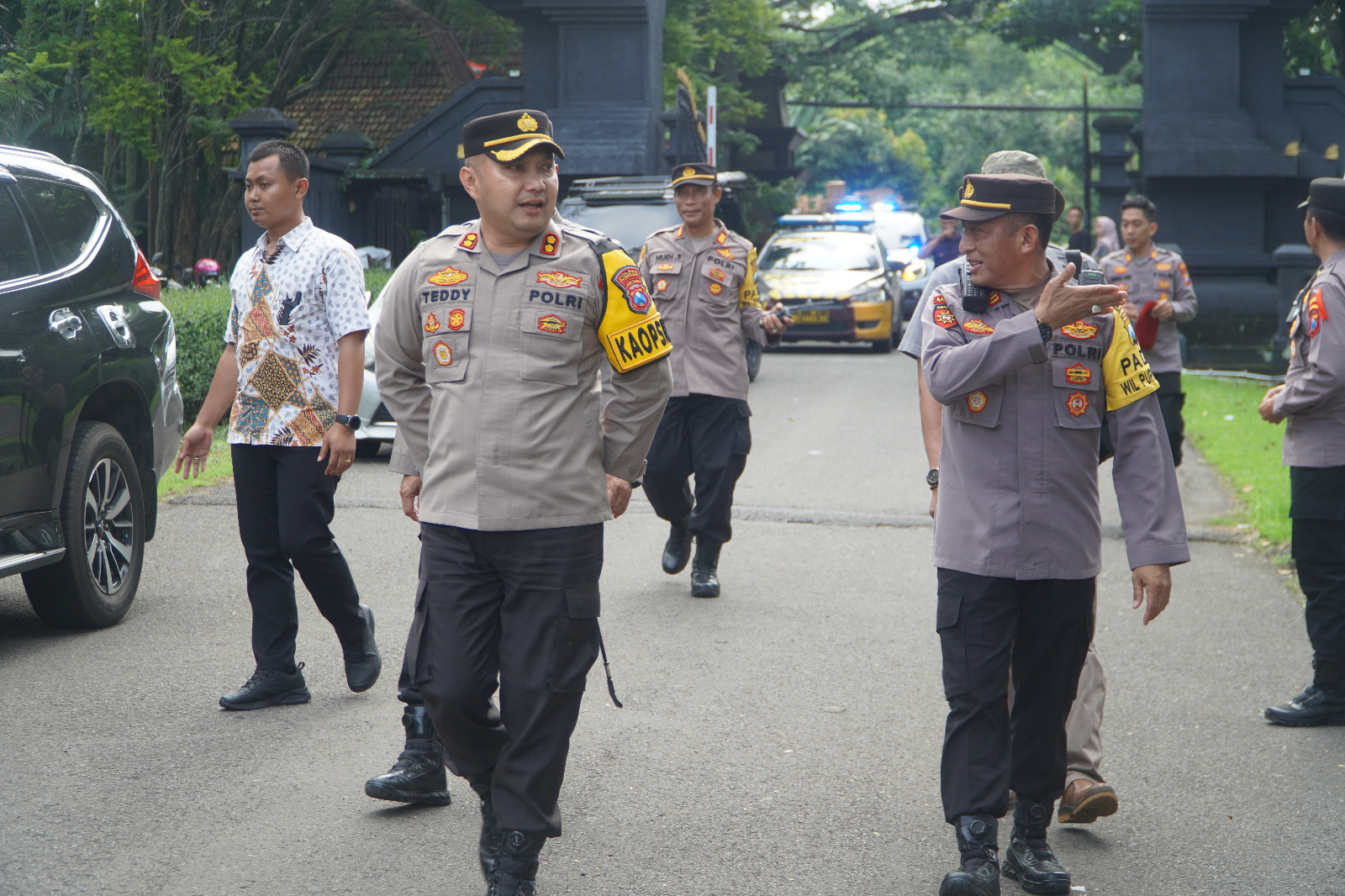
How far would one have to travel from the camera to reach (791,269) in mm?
21000

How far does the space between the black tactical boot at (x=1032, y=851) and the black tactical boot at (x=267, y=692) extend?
267 centimetres

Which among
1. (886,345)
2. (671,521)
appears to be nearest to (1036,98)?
(886,345)

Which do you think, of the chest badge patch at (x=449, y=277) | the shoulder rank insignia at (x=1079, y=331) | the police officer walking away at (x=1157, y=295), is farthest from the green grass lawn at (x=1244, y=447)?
the chest badge patch at (x=449, y=277)

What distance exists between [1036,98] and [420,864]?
70550 mm

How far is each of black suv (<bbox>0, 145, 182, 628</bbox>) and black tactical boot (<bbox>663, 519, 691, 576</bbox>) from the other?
2.47 meters

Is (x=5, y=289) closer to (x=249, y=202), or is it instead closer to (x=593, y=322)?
(x=249, y=202)

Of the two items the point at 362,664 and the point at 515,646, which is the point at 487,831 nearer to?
the point at 515,646

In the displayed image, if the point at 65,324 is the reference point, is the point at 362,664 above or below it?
below

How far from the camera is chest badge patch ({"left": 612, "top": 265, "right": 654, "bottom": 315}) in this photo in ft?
12.5

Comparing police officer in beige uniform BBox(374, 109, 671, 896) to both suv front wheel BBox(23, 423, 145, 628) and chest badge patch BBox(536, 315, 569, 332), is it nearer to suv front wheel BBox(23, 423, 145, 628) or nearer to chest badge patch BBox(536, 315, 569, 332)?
chest badge patch BBox(536, 315, 569, 332)

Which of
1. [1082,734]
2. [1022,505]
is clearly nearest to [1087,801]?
[1082,734]

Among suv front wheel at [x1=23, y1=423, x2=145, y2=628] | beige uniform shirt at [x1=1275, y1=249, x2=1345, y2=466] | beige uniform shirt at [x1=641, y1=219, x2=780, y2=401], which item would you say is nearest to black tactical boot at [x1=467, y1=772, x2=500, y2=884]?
suv front wheel at [x1=23, y1=423, x2=145, y2=628]

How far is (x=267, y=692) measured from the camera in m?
5.38

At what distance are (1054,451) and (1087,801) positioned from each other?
3.52 feet
